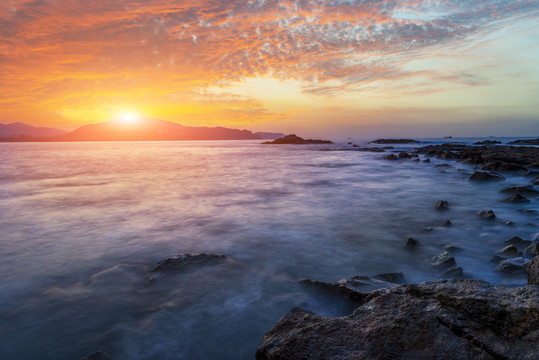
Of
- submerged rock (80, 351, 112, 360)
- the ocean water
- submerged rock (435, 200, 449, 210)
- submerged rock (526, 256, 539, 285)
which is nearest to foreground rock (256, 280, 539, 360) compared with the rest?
submerged rock (526, 256, 539, 285)

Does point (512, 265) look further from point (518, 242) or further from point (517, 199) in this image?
point (517, 199)

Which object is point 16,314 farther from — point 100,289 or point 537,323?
point 537,323

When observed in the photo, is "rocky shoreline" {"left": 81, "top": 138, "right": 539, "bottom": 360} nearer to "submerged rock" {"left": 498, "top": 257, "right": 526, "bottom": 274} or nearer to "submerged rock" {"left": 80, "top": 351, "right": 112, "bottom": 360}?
"submerged rock" {"left": 80, "top": 351, "right": 112, "bottom": 360}

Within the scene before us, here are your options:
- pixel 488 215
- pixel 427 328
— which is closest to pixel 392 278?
pixel 427 328

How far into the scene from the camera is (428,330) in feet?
7.23

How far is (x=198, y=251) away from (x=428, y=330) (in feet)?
15.8

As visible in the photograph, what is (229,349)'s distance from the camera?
319 centimetres

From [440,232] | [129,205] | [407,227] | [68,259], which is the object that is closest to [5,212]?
[129,205]

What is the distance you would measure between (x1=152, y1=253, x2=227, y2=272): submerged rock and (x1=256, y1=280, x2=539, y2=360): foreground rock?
9.47 ft

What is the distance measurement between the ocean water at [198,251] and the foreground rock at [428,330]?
3.51ft

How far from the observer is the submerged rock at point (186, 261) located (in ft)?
16.4

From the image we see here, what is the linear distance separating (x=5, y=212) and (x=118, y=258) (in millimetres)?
6996

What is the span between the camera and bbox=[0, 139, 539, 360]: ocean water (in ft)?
11.3

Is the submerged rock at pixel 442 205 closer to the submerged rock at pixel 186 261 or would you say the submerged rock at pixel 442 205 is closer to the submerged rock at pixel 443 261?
the submerged rock at pixel 443 261
